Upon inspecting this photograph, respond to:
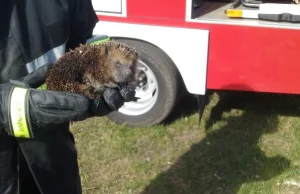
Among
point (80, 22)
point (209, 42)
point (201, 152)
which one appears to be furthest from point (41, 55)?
point (201, 152)

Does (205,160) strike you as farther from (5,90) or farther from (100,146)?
(5,90)

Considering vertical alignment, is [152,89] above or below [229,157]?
above

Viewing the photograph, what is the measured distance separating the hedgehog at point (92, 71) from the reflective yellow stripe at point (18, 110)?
0.16 meters

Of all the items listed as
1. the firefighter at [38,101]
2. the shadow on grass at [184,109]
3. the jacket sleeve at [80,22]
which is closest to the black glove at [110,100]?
the firefighter at [38,101]

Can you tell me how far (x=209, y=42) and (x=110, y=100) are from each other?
7.99 ft

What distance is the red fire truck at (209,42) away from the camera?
4.07 m

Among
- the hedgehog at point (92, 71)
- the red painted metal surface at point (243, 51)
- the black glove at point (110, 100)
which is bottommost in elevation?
the red painted metal surface at point (243, 51)

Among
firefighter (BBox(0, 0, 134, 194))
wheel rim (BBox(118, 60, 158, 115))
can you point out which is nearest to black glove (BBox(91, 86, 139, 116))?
firefighter (BBox(0, 0, 134, 194))

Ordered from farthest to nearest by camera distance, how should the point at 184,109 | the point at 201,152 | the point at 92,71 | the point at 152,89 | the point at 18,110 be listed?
the point at 184,109 → the point at 152,89 → the point at 201,152 → the point at 92,71 → the point at 18,110

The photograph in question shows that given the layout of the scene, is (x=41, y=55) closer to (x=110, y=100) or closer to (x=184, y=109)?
(x=110, y=100)

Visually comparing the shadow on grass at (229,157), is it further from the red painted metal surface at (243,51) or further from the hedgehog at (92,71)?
the hedgehog at (92,71)

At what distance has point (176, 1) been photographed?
162 inches

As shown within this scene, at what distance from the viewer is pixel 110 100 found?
1840mm

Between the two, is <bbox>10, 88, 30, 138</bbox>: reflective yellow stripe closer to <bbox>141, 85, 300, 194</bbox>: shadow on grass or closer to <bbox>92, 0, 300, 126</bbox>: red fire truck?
<bbox>141, 85, 300, 194</bbox>: shadow on grass
